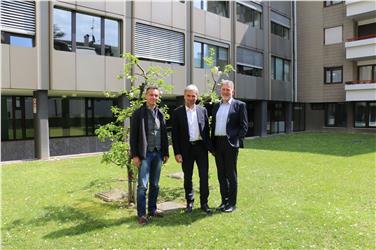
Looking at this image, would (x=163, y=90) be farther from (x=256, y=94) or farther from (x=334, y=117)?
(x=334, y=117)

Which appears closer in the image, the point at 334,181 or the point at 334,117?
the point at 334,181

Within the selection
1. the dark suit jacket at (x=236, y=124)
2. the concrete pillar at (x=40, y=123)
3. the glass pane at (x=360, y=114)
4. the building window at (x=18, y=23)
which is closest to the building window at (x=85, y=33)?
the building window at (x=18, y=23)

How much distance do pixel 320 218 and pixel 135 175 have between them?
327cm

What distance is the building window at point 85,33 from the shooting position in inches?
561

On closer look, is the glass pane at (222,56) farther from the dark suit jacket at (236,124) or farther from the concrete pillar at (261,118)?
the dark suit jacket at (236,124)

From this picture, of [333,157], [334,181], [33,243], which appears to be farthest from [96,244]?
[333,157]

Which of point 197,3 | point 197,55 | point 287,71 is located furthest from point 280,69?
point 197,3

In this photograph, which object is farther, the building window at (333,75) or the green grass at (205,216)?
the building window at (333,75)

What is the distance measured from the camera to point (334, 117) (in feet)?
97.5

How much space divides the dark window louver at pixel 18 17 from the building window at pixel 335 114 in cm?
2383

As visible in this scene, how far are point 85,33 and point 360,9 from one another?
20.1m

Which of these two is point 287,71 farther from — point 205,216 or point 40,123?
point 205,216

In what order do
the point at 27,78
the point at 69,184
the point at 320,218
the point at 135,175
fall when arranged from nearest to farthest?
the point at 320,218 < the point at 135,175 < the point at 69,184 < the point at 27,78

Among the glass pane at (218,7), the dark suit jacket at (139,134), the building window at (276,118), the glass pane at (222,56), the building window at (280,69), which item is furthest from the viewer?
the building window at (276,118)
